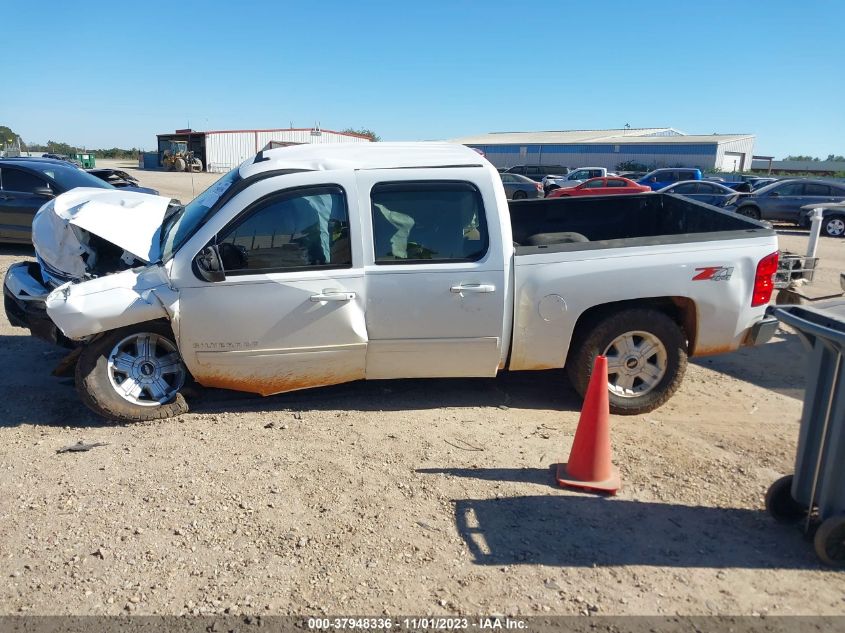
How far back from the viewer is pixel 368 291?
4.64m

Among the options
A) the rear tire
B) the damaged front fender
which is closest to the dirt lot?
the damaged front fender

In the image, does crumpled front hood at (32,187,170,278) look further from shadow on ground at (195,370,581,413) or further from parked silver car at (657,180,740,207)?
parked silver car at (657,180,740,207)

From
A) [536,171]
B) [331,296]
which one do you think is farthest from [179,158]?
[331,296]

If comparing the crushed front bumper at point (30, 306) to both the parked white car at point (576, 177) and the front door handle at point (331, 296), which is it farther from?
the parked white car at point (576, 177)

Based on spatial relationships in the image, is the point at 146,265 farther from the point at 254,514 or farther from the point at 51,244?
the point at 254,514

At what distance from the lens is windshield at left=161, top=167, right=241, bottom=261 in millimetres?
4703

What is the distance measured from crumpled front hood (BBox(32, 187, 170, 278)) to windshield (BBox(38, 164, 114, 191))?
21.9ft

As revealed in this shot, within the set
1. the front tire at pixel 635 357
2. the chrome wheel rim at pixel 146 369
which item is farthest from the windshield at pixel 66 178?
the front tire at pixel 635 357

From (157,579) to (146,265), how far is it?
7.84ft

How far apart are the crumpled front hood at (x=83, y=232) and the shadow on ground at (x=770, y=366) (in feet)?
16.7

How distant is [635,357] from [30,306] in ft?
15.1

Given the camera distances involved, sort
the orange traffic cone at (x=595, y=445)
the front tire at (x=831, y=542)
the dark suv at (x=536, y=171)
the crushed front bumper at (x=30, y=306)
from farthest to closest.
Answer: the dark suv at (x=536, y=171)
the crushed front bumper at (x=30, y=306)
the orange traffic cone at (x=595, y=445)
the front tire at (x=831, y=542)

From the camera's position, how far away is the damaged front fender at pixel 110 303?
4.43m

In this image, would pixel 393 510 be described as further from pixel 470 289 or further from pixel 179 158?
pixel 179 158
